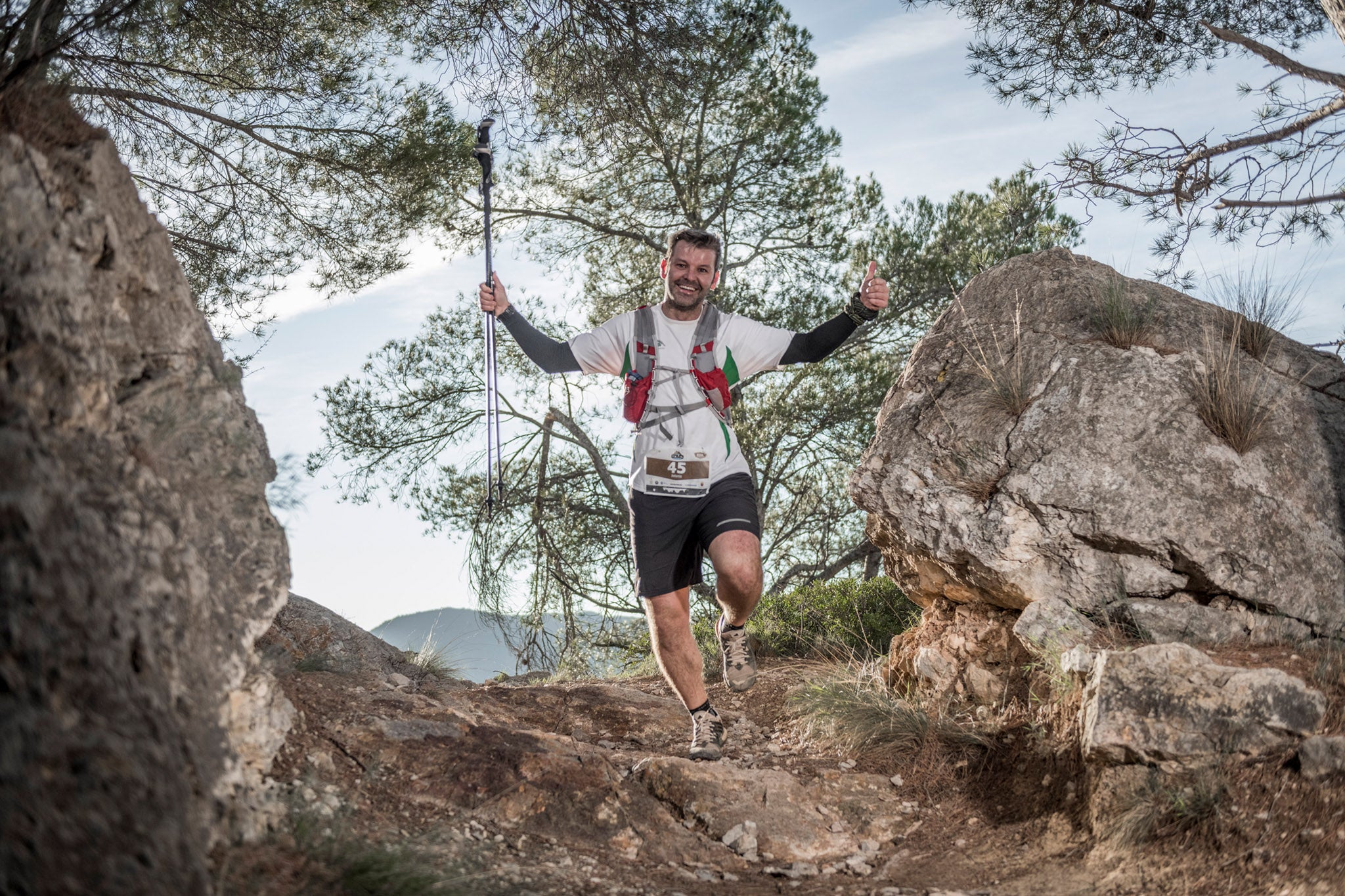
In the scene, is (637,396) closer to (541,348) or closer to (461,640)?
(541,348)

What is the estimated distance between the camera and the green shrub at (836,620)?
791 centimetres

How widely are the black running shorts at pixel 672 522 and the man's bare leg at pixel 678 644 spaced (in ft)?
0.21

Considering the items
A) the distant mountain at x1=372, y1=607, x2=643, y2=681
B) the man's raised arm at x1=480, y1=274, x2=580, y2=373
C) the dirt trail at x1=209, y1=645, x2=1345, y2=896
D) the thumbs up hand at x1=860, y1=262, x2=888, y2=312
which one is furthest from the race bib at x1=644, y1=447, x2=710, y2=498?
the distant mountain at x1=372, y1=607, x2=643, y2=681

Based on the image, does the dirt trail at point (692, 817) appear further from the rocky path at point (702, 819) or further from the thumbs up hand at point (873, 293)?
the thumbs up hand at point (873, 293)

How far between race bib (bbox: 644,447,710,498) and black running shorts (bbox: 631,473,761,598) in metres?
0.06

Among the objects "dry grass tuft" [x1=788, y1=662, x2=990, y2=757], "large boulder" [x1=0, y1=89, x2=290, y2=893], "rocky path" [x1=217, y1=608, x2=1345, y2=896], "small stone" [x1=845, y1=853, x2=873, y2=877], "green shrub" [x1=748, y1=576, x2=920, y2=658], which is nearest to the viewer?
"large boulder" [x1=0, y1=89, x2=290, y2=893]

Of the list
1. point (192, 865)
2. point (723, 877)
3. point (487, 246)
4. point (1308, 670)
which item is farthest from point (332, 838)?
point (1308, 670)

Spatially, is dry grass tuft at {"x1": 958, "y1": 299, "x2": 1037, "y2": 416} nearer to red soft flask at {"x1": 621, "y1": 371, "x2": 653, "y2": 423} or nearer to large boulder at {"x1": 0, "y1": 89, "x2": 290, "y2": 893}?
red soft flask at {"x1": 621, "y1": 371, "x2": 653, "y2": 423}

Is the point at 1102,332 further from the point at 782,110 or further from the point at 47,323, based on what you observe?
the point at 782,110

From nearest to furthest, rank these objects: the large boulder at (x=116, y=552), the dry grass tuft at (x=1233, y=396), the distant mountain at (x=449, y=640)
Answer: the large boulder at (x=116, y=552) → the dry grass tuft at (x=1233, y=396) → the distant mountain at (x=449, y=640)

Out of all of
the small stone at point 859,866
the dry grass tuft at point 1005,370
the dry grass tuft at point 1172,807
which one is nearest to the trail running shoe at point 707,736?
the small stone at point 859,866

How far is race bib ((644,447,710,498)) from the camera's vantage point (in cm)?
474

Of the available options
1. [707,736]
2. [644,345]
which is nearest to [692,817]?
[707,736]

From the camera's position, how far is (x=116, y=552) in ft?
8.04
